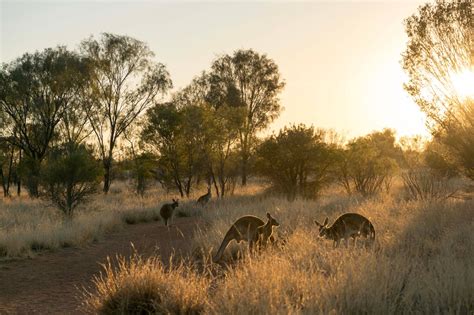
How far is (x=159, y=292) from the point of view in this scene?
6.19m

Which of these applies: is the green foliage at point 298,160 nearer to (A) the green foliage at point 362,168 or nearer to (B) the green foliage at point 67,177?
(A) the green foliage at point 362,168

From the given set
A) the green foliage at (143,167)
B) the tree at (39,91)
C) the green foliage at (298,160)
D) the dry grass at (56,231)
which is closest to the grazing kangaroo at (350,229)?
the dry grass at (56,231)

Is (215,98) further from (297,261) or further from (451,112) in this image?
(297,261)

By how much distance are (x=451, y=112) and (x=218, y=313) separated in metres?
13.7

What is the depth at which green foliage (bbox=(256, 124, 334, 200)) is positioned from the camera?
76.7ft

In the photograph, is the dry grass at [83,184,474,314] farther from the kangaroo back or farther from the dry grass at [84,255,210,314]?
the kangaroo back

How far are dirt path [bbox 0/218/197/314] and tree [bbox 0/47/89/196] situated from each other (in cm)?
2116

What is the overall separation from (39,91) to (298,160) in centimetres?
2066

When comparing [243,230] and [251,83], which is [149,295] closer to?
[243,230]

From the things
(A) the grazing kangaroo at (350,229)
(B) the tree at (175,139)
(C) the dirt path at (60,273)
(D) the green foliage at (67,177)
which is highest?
(B) the tree at (175,139)

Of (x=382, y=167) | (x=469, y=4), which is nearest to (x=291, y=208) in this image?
(x=469, y=4)

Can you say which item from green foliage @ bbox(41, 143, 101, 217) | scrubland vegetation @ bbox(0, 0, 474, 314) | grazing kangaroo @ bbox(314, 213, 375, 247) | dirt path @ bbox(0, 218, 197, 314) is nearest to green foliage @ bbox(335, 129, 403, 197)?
scrubland vegetation @ bbox(0, 0, 474, 314)

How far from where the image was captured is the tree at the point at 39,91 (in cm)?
3353

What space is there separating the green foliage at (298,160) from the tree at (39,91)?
17.3m
